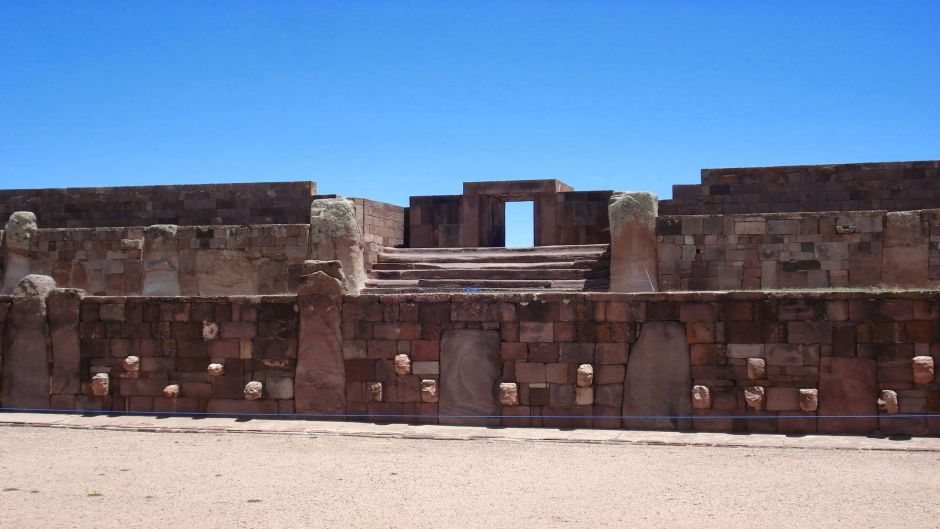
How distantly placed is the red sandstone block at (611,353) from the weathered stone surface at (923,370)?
2.39m

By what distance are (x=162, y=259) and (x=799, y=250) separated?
979cm

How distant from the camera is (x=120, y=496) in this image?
6.43 m

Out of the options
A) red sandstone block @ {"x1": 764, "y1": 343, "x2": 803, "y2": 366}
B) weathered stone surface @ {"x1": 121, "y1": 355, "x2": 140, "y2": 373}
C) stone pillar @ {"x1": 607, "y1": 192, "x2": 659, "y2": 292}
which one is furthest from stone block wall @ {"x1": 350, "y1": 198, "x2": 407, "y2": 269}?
red sandstone block @ {"x1": 764, "y1": 343, "x2": 803, "y2": 366}

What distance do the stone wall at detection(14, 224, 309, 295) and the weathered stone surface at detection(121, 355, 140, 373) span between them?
5.04 meters

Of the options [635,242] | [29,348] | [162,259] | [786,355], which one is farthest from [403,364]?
[162,259]

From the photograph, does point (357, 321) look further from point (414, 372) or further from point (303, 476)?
point (303, 476)

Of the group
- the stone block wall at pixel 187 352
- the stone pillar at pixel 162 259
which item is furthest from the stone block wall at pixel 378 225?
the stone block wall at pixel 187 352

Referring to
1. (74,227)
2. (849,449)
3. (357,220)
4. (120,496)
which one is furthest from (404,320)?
(74,227)

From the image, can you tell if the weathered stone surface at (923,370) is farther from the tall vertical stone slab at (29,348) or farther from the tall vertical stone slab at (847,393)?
the tall vertical stone slab at (29,348)

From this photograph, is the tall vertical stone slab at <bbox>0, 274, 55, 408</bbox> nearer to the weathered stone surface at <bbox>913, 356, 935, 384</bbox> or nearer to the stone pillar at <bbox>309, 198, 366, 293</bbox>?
the stone pillar at <bbox>309, 198, 366, 293</bbox>

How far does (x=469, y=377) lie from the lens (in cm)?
883

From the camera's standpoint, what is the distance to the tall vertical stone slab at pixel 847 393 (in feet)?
26.5

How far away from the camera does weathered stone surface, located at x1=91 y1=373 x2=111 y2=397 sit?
959 cm

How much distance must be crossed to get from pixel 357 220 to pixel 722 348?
7048mm
